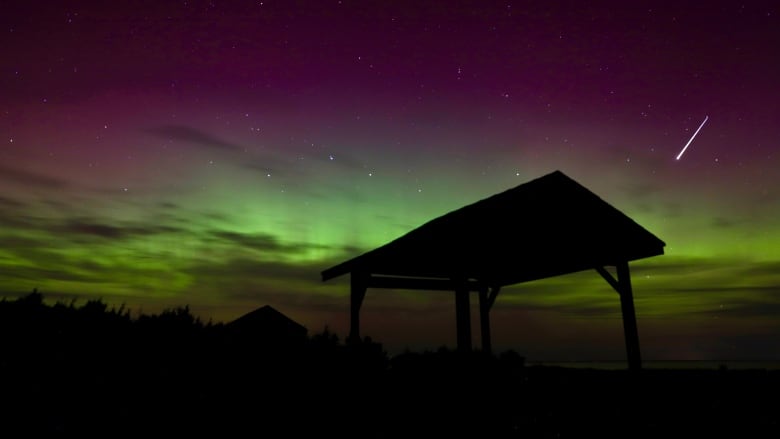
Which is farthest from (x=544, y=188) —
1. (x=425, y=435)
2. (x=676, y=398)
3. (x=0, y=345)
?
(x=0, y=345)

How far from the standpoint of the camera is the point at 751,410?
4996 mm

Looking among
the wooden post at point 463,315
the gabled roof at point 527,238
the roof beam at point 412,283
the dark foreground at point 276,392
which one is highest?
the gabled roof at point 527,238

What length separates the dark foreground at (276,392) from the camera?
2770 millimetres

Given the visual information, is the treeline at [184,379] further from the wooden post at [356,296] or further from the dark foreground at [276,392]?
the wooden post at [356,296]

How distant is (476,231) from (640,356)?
4.07 meters

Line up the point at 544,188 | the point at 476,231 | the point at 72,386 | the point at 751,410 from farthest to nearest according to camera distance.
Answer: the point at 476,231, the point at 544,188, the point at 751,410, the point at 72,386

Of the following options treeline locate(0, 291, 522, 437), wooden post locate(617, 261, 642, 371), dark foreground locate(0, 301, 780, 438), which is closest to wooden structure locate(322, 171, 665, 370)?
wooden post locate(617, 261, 642, 371)

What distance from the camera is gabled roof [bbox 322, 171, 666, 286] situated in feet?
30.8

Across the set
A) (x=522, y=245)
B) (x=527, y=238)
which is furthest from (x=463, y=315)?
(x=527, y=238)

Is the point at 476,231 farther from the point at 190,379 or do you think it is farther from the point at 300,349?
the point at 190,379

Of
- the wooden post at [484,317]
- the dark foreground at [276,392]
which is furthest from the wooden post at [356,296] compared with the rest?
the dark foreground at [276,392]

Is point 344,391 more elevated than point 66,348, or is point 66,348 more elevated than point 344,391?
point 66,348

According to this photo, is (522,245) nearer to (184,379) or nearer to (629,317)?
(629,317)

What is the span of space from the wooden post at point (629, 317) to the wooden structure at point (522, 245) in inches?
0.6
